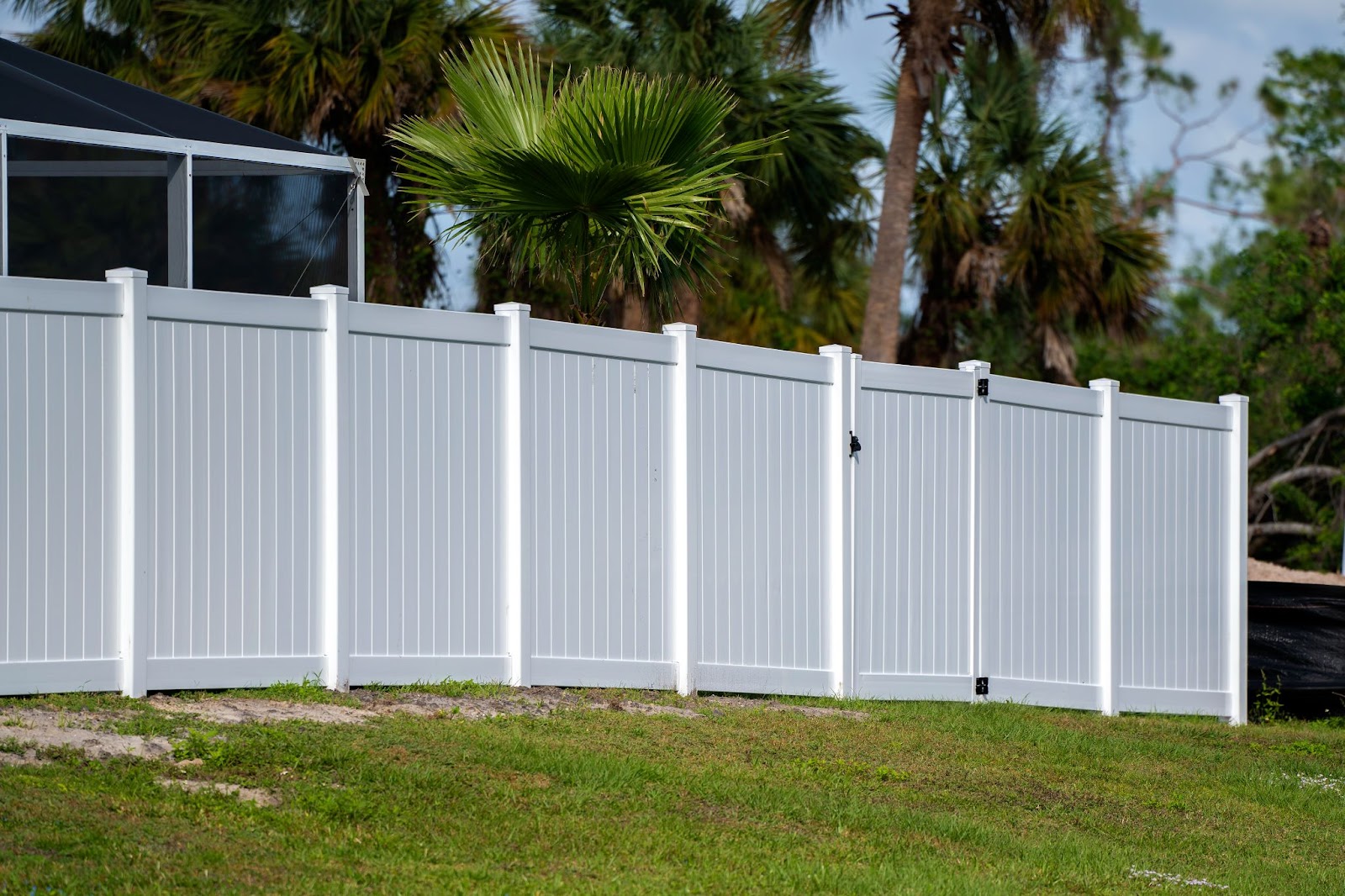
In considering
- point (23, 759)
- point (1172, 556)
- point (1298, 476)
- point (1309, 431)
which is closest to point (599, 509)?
point (23, 759)

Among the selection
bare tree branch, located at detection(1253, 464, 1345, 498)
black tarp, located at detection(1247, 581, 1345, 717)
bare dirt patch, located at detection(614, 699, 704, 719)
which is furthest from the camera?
bare tree branch, located at detection(1253, 464, 1345, 498)

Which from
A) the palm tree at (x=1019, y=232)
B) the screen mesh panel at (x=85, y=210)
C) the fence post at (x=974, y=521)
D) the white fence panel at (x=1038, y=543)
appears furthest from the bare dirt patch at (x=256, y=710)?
the palm tree at (x=1019, y=232)

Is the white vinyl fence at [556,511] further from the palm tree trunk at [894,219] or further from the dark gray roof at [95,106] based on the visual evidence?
the palm tree trunk at [894,219]

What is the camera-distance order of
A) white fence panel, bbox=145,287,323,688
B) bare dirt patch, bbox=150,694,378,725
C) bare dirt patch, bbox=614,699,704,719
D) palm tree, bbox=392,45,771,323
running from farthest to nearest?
palm tree, bbox=392,45,771,323
bare dirt patch, bbox=614,699,704,719
white fence panel, bbox=145,287,323,688
bare dirt patch, bbox=150,694,378,725

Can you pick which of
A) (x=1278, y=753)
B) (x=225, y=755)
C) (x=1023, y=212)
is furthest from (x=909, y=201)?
(x=225, y=755)

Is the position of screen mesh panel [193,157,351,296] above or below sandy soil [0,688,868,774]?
above

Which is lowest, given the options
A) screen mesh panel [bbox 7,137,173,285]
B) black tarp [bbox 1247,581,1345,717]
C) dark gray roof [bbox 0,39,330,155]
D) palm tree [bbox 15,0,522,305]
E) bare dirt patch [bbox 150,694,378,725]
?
black tarp [bbox 1247,581,1345,717]

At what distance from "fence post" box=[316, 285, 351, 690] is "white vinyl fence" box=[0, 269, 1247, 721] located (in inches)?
0.6

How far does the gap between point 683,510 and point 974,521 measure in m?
2.18

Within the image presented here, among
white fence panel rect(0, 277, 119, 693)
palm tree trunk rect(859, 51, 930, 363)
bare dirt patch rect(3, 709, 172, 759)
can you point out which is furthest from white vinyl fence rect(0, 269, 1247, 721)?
palm tree trunk rect(859, 51, 930, 363)

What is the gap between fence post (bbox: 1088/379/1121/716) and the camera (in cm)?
1012

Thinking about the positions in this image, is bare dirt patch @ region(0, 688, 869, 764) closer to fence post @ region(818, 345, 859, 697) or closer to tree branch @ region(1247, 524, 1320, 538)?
fence post @ region(818, 345, 859, 697)

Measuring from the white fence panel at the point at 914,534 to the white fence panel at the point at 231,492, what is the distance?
3.35 metres

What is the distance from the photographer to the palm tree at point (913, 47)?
14.6m
